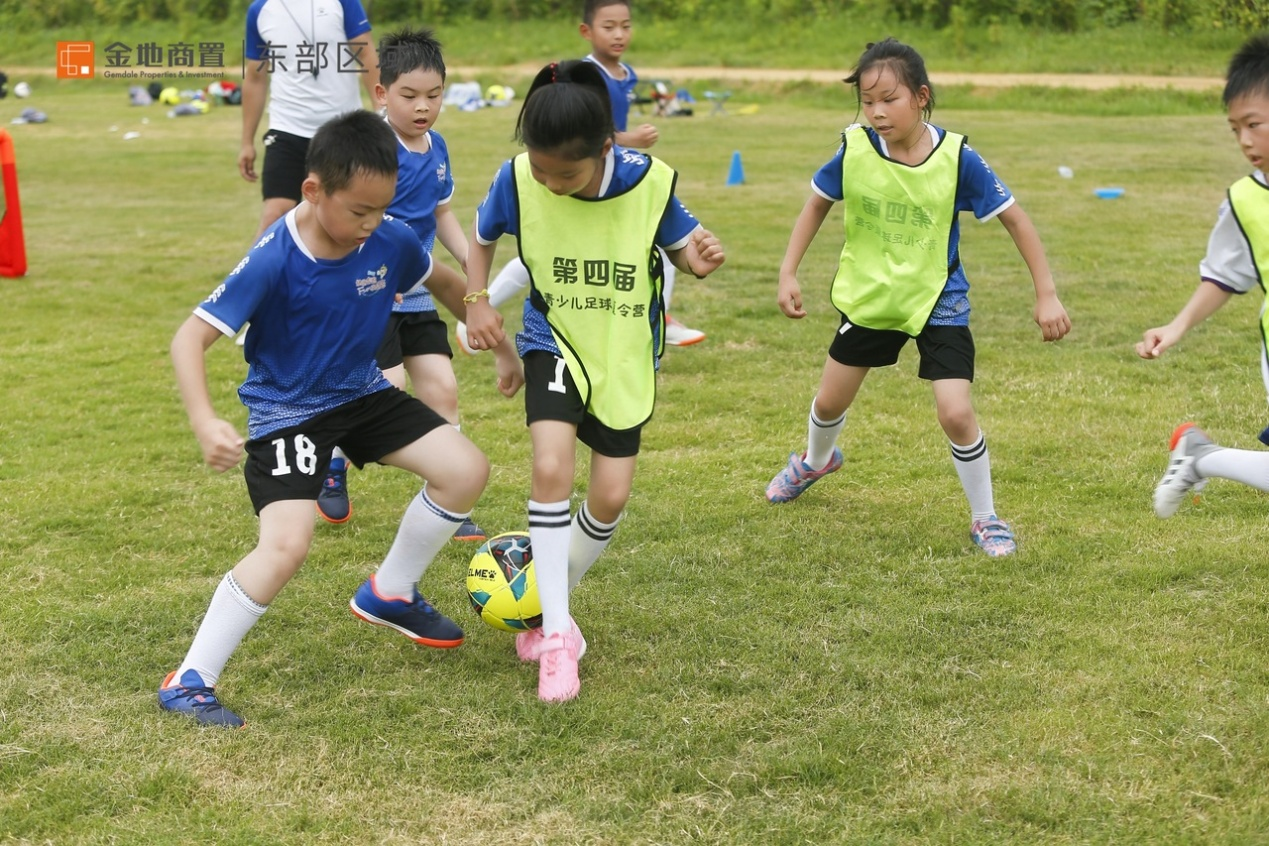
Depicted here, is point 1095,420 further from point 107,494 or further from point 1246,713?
point 107,494

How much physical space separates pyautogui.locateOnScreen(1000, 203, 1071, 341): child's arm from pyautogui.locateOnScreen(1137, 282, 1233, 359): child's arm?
1.58 ft

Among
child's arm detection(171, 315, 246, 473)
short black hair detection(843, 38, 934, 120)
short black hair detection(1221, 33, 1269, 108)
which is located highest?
short black hair detection(1221, 33, 1269, 108)

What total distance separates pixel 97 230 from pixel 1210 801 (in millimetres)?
11698

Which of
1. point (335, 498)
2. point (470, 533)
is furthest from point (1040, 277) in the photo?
point (335, 498)

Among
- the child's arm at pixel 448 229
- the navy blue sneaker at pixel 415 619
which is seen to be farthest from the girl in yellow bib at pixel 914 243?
the navy blue sneaker at pixel 415 619

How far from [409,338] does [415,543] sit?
1192 millimetres

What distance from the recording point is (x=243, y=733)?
3.40 m

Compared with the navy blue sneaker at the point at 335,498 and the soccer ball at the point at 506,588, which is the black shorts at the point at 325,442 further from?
the navy blue sneaker at the point at 335,498

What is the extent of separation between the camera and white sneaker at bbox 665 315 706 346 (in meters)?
7.82

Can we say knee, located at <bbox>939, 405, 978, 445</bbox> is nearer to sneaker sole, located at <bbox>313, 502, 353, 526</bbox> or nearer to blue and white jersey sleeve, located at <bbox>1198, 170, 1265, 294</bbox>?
blue and white jersey sleeve, located at <bbox>1198, 170, 1265, 294</bbox>

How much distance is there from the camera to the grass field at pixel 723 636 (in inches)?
120

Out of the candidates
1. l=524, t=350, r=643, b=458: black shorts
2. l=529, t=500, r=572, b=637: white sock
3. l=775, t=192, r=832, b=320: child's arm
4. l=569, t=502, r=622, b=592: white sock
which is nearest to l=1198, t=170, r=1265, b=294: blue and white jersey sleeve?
l=775, t=192, r=832, b=320: child's arm

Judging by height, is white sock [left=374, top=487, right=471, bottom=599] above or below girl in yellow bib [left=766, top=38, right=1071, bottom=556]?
below

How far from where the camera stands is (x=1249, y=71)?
356 cm
